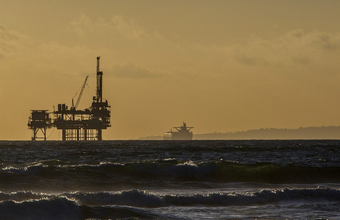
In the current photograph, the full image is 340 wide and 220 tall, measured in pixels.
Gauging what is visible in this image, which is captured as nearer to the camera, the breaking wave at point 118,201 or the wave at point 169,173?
the breaking wave at point 118,201

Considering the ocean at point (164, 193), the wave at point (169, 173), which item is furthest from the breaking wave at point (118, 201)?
the wave at point (169, 173)

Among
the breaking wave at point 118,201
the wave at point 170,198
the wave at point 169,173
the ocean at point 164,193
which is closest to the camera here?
the breaking wave at point 118,201

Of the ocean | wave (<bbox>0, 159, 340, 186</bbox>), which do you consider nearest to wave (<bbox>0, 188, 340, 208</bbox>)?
the ocean

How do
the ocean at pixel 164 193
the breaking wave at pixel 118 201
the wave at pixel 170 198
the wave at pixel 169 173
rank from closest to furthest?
the breaking wave at pixel 118 201
the ocean at pixel 164 193
the wave at pixel 170 198
the wave at pixel 169 173

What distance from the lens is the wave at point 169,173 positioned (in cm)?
3938

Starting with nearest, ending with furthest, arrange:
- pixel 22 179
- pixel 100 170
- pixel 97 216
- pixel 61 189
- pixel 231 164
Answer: pixel 97 216 → pixel 61 189 → pixel 22 179 → pixel 100 170 → pixel 231 164

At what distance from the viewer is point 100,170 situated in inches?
1715

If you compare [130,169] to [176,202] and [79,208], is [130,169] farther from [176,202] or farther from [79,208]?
[79,208]

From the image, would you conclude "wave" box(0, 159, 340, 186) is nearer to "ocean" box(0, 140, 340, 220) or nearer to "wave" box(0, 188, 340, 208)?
"ocean" box(0, 140, 340, 220)

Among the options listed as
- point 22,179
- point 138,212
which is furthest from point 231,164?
point 138,212

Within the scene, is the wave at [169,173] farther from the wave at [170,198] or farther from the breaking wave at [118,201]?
the breaking wave at [118,201]

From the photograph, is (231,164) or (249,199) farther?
(231,164)

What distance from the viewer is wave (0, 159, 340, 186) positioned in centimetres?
3938

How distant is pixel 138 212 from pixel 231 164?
2492 centimetres
